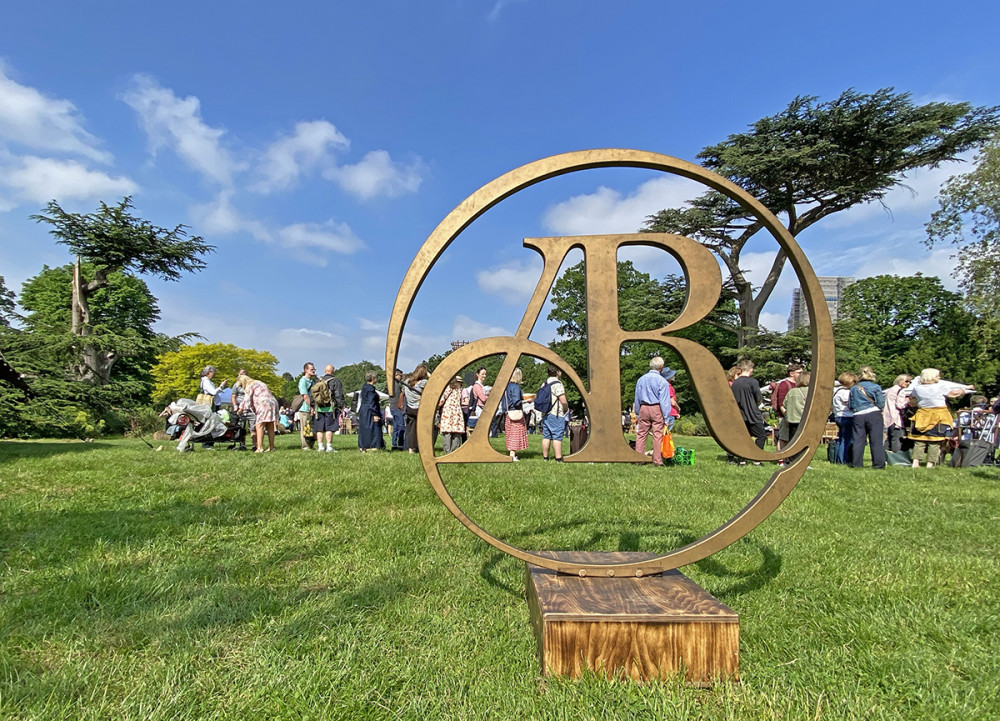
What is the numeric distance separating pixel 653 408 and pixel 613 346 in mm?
6699

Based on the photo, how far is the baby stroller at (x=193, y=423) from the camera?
33.4 ft

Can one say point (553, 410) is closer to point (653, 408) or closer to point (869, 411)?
point (653, 408)

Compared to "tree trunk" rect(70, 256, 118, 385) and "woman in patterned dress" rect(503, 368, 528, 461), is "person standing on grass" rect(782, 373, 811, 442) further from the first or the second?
"tree trunk" rect(70, 256, 118, 385)

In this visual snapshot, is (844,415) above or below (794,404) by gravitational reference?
below

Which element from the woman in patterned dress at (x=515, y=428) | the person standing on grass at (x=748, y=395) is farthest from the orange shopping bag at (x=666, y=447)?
Result: the woman in patterned dress at (x=515, y=428)

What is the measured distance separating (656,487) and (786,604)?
3.54 meters

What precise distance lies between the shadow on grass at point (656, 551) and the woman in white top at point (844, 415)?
694cm

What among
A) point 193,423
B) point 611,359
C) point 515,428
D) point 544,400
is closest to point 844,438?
point 544,400

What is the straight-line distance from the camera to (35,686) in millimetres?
2158

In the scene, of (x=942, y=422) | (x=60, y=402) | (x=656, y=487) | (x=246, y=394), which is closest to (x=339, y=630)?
(x=656, y=487)

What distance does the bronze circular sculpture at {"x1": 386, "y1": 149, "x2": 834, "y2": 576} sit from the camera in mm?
2812

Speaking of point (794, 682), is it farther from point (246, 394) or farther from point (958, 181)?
point (958, 181)

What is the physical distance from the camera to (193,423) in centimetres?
1032

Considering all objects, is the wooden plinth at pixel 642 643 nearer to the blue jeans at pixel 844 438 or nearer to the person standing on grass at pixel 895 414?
the blue jeans at pixel 844 438
